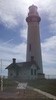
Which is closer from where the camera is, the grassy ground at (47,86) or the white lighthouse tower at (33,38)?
the grassy ground at (47,86)

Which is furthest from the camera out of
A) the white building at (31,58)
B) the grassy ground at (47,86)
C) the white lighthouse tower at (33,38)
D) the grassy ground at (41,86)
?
the white lighthouse tower at (33,38)

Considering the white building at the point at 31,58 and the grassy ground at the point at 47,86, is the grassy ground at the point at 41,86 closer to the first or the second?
the grassy ground at the point at 47,86

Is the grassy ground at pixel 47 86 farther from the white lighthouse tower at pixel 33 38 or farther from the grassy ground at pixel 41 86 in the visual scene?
the white lighthouse tower at pixel 33 38

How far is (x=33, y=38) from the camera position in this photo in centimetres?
5044

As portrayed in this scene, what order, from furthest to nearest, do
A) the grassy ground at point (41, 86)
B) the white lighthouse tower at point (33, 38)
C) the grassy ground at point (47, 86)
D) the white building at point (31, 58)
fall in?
the white lighthouse tower at point (33, 38) < the white building at point (31, 58) < the grassy ground at point (41, 86) < the grassy ground at point (47, 86)

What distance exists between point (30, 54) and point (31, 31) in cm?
457

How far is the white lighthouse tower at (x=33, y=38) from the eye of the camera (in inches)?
1951

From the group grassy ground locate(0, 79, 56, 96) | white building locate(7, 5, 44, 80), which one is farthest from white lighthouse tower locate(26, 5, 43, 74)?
grassy ground locate(0, 79, 56, 96)

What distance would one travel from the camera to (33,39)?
50.4 metres

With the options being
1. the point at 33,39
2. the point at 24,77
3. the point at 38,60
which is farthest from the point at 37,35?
the point at 24,77

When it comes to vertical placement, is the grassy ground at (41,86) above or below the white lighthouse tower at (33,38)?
below

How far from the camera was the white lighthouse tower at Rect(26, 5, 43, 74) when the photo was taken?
1951 inches

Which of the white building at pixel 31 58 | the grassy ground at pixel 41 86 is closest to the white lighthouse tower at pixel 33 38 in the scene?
the white building at pixel 31 58

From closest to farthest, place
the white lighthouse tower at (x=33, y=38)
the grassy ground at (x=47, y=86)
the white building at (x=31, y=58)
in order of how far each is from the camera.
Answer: the grassy ground at (x=47, y=86)
the white building at (x=31, y=58)
the white lighthouse tower at (x=33, y=38)
